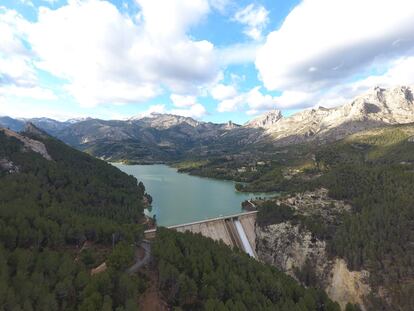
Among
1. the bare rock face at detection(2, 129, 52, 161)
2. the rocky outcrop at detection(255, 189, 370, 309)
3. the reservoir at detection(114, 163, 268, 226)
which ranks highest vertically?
the bare rock face at detection(2, 129, 52, 161)

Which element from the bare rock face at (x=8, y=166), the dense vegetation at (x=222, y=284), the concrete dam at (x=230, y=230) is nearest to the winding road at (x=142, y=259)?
the dense vegetation at (x=222, y=284)

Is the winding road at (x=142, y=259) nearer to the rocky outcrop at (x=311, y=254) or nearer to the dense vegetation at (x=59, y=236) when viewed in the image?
the dense vegetation at (x=59, y=236)

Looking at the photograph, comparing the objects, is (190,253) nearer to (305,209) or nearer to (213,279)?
(213,279)

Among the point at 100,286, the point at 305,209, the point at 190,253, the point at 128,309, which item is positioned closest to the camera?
the point at 128,309

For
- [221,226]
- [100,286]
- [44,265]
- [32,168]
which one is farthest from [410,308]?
[32,168]

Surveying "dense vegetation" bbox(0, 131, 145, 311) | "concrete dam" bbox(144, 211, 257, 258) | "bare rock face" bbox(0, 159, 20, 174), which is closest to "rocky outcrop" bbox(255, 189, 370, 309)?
"concrete dam" bbox(144, 211, 257, 258)

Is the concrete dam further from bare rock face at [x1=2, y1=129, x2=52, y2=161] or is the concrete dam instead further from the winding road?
bare rock face at [x1=2, y1=129, x2=52, y2=161]

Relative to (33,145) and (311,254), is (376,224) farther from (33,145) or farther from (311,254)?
(33,145)
